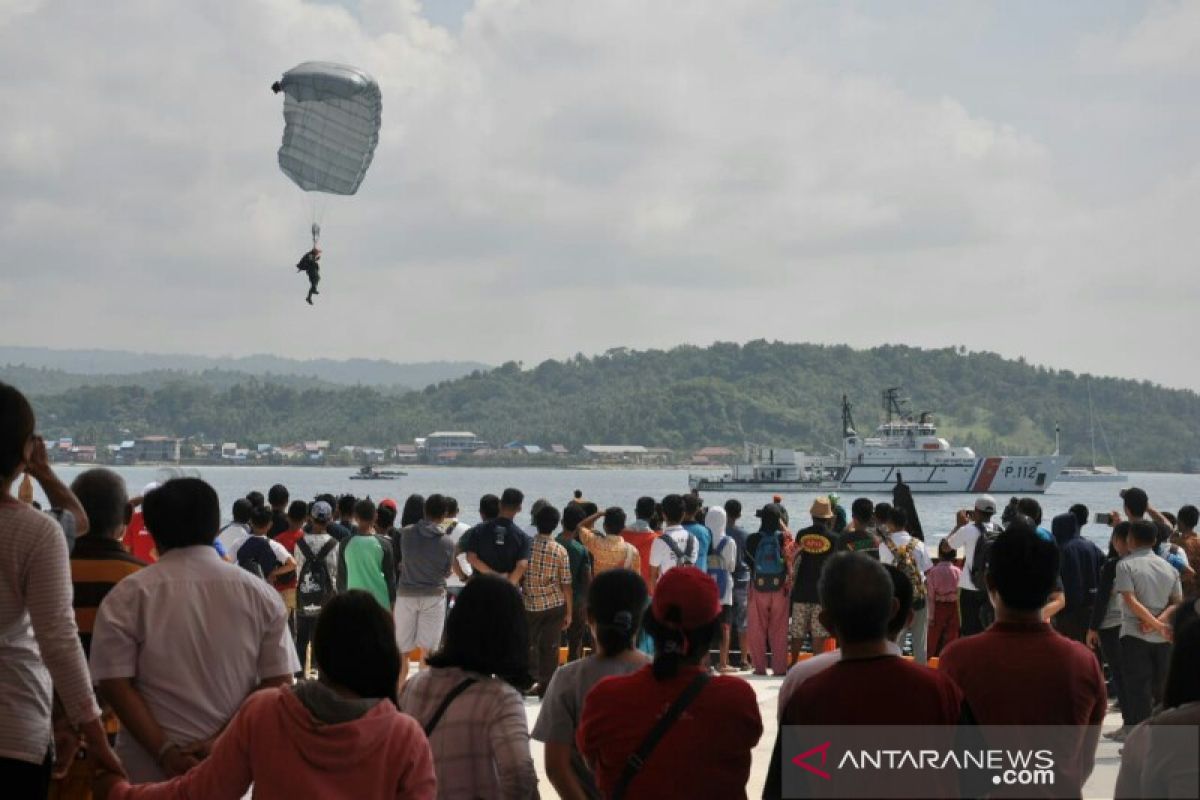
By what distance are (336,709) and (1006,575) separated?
2114 mm

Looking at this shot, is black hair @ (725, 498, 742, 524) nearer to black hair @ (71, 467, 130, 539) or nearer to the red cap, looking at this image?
black hair @ (71, 467, 130, 539)

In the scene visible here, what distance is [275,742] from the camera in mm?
3730

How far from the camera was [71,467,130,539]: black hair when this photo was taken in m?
4.93

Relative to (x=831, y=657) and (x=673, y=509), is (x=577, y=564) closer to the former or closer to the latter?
(x=673, y=509)

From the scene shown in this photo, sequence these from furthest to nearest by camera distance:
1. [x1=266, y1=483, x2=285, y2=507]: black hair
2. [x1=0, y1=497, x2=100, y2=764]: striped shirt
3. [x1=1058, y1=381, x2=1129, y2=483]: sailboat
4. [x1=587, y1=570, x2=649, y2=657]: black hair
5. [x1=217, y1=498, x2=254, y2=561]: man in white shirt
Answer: [x1=1058, y1=381, x2=1129, y2=483]: sailboat < [x1=266, y1=483, x2=285, y2=507]: black hair < [x1=217, y1=498, x2=254, y2=561]: man in white shirt < [x1=587, y1=570, x2=649, y2=657]: black hair < [x1=0, y1=497, x2=100, y2=764]: striped shirt

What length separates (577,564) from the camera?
11062 millimetres

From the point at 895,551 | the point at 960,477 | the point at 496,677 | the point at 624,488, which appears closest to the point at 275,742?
the point at 496,677

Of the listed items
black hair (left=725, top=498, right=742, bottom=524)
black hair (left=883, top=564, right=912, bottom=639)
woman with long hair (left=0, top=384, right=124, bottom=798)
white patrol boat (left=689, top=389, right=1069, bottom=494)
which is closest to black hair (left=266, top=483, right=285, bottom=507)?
black hair (left=725, top=498, right=742, bottom=524)

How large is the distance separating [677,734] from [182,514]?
1.68 m

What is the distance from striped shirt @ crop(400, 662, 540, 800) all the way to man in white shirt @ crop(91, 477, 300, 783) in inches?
22.6

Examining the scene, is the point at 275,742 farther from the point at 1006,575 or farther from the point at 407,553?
the point at 407,553

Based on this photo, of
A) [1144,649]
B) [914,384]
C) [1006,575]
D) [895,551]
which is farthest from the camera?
[914,384]

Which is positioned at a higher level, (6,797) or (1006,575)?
(1006,575)

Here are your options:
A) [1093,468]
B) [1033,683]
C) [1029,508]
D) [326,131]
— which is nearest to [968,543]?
[1029,508]
